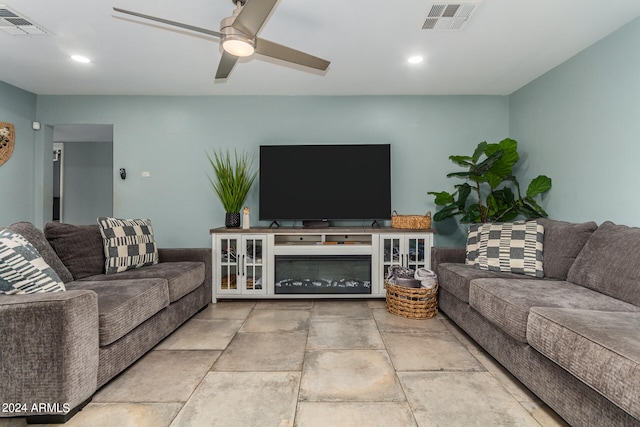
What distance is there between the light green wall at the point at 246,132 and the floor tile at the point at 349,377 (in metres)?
2.24

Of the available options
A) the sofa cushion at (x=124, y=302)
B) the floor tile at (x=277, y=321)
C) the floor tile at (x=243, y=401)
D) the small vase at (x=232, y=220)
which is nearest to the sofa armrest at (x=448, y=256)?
the floor tile at (x=277, y=321)

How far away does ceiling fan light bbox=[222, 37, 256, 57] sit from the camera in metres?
1.96

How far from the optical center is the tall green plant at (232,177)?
12.3 feet

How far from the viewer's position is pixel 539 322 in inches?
64.1

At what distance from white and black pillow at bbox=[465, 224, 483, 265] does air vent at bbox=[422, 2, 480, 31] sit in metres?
1.69

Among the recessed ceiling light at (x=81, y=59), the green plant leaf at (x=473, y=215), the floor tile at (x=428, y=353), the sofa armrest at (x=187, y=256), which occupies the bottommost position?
the floor tile at (x=428, y=353)

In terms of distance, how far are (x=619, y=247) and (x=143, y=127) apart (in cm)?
464

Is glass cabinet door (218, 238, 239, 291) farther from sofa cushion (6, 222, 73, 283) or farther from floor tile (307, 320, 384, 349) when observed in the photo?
sofa cushion (6, 222, 73, 283)

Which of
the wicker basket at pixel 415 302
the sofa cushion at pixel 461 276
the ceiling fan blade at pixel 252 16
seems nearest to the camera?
the ceiling fan blade at pixel 252 16

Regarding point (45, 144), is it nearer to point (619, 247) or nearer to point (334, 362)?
point (334, 362)

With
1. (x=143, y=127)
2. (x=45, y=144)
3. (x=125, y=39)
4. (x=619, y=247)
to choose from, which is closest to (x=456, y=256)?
(x=619, y=247)

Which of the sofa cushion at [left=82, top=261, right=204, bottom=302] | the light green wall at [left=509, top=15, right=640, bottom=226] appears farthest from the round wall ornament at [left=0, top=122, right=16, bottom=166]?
the light green wall at [left=509, top=15, right=640, bottom=226]

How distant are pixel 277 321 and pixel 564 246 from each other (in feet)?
7.68

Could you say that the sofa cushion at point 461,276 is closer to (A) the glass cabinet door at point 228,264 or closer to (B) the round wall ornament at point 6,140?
(A) the glass cabinet door at point 228,264
